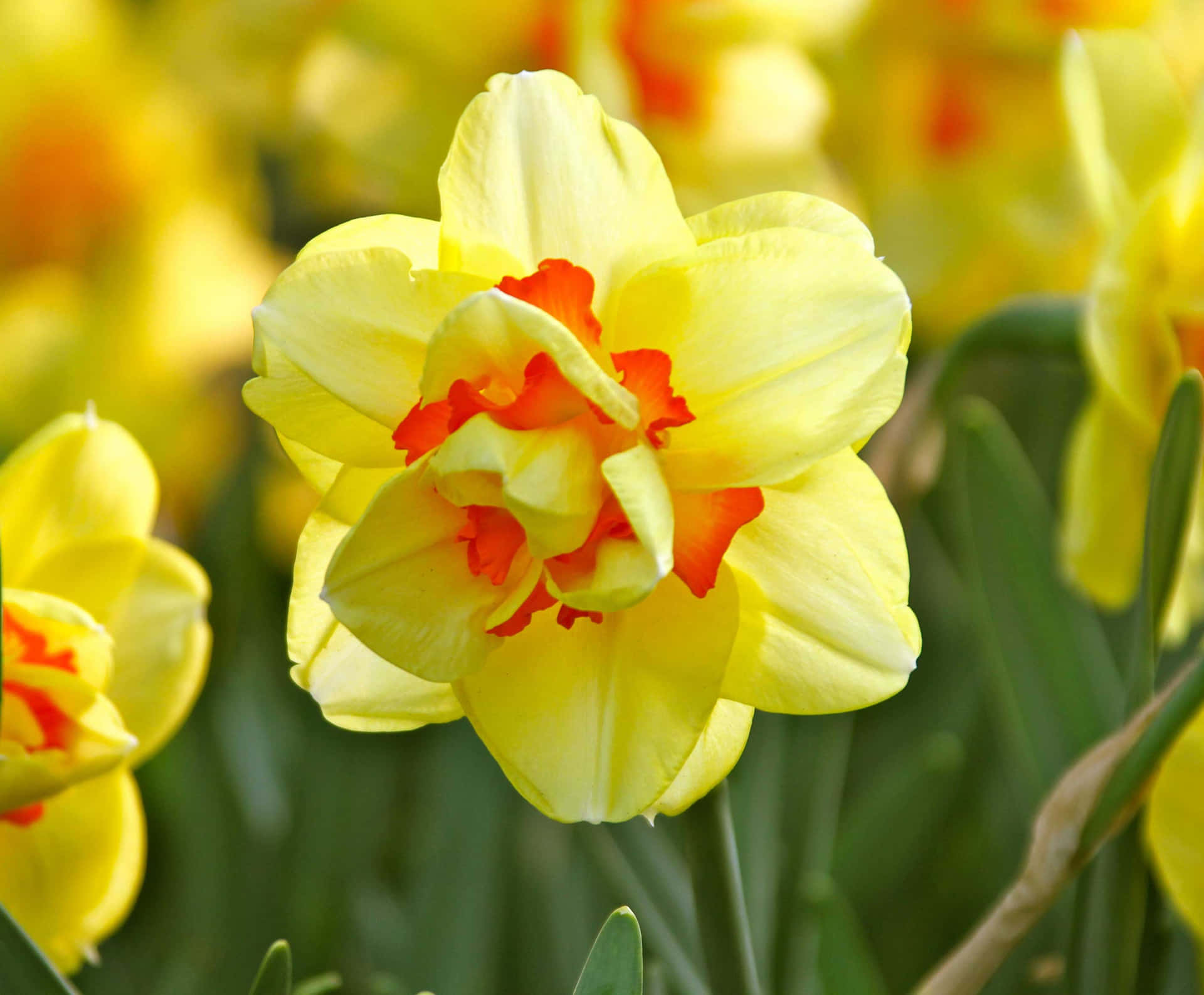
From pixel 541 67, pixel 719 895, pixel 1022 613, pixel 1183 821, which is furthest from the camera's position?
pixel 541 67

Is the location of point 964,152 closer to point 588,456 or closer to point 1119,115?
point 1119,115

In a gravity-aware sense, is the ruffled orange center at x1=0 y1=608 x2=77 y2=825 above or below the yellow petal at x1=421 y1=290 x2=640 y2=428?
below

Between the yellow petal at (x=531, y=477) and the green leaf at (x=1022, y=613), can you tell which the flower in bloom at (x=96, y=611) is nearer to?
the yellow petal at (x=531, y=477)

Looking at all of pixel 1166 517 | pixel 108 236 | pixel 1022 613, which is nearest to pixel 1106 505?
pixel 1022 613

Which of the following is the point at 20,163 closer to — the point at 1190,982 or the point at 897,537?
the point at 897,537

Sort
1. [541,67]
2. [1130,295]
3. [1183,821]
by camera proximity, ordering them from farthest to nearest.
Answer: [541,67] → [1130,295] → [1183,821]

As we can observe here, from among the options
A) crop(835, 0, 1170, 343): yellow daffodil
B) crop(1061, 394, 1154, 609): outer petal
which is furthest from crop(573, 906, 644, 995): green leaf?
crop(835, 0, 1170, 343): yellow daffodil

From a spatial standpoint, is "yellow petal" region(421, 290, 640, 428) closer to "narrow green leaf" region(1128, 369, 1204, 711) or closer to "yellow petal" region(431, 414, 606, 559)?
"yellow petal" region(431, 414, 606, 559)
